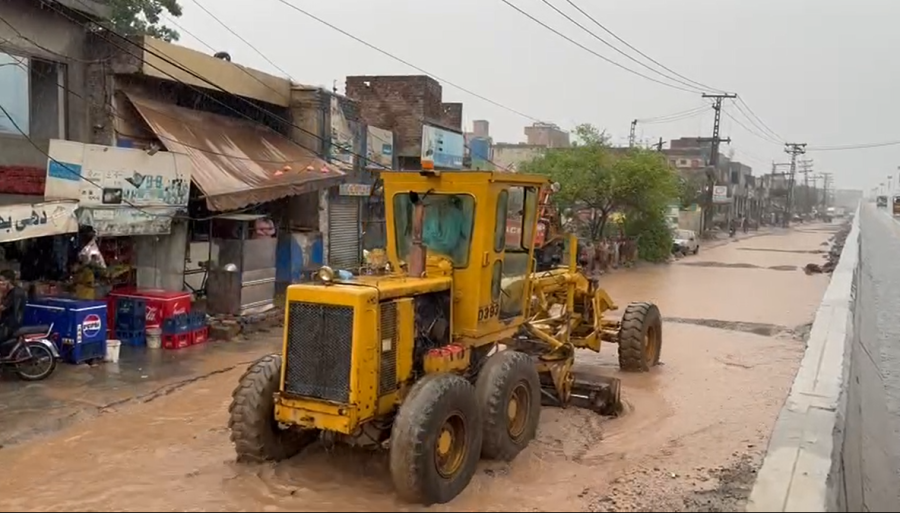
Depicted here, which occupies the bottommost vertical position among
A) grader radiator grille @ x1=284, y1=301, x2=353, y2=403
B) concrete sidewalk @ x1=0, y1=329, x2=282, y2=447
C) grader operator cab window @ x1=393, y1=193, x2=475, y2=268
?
concrete sidewalk @ x1=0, y1=329, x2=282, y2=447

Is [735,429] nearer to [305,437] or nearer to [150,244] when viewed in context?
[305,437]

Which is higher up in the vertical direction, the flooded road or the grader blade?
the grader blade

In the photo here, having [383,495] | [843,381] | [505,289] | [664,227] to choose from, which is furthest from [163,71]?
[664,227]

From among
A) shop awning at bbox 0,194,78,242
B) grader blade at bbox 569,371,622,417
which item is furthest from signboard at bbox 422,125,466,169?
grader blade at bbox 569,371,622,417

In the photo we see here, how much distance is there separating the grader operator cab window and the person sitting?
5818mm

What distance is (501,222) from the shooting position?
7234 mm

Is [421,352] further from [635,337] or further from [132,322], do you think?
[132,322]

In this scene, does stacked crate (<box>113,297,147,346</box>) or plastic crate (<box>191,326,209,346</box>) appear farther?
plastic crate (<box>191,326,209,346</box>)

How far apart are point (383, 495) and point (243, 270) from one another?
883 centimetres

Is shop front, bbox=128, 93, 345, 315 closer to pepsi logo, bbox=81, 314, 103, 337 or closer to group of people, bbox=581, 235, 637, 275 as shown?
pepsi logo, bbox=81, 314, 103, 337

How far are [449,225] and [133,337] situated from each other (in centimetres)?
722

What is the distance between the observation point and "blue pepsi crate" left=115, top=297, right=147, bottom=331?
40.1ft

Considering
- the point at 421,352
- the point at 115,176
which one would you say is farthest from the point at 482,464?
the point at 115,176

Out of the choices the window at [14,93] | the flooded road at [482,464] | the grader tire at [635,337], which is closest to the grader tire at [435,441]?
the flooded road at [482,464]
